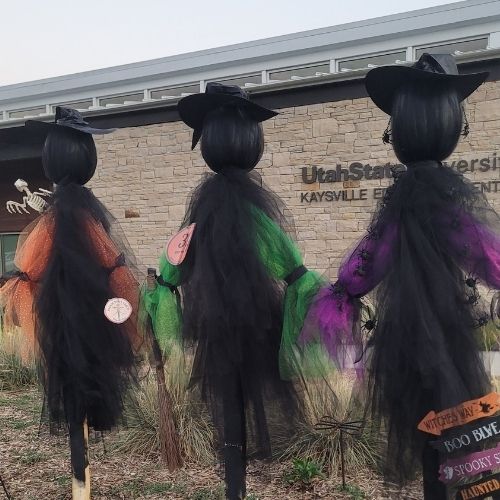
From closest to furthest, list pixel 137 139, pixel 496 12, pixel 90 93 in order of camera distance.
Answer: pixel 496 12 < pixel 137 139 < pixel 90 93

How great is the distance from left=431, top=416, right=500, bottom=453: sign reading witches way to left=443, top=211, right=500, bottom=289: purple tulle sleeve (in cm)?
50

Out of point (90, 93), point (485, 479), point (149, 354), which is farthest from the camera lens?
point (90, 93)

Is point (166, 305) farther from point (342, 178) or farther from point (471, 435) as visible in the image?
point (342, 178)

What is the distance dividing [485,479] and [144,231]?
725cm

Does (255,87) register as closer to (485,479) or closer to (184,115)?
(184,115)

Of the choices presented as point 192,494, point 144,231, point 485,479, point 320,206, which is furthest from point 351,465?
point 144,231

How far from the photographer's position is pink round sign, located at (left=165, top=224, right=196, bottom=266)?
95.6 inches

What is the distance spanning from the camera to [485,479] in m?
1.78

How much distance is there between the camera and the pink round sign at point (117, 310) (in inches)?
104

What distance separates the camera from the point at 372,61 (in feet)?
24.9

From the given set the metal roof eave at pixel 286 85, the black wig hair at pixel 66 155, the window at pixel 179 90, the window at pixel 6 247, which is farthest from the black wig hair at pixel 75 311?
the window at pixel 6 247

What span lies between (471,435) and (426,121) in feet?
3.58

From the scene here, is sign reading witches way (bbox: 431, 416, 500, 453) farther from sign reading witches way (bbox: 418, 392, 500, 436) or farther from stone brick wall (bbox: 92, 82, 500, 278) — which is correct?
stone brick wall (bbox: 92, 82, 500, 278)

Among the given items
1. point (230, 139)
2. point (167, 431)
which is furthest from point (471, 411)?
point (167, 431)
